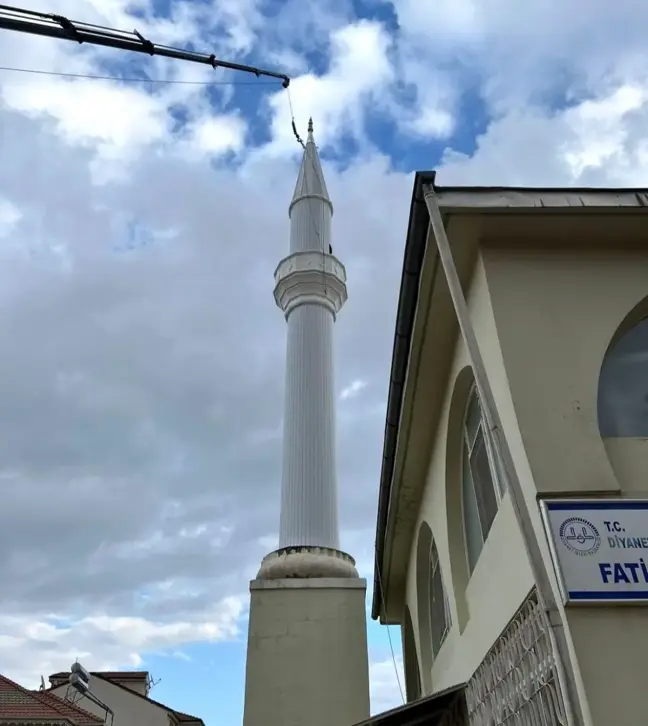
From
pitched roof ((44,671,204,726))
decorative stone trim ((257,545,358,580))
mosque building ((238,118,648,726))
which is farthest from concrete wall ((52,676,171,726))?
mosque building ((238,118,648,726))

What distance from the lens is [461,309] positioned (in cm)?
483

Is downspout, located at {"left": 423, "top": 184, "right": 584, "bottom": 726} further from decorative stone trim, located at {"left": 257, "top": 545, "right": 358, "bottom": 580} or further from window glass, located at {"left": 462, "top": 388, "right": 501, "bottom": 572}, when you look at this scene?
decorative stone trim, located at {"left": 257, "top": 545, "right": 358, "bottom": 580}

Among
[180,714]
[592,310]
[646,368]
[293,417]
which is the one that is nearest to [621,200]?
[592,310]

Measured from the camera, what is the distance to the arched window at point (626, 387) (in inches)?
193

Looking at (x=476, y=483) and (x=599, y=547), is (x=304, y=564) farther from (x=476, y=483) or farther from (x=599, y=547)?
(x=599, y=547)

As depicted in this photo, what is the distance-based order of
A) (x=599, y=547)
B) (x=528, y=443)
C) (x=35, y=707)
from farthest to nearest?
(x=35, y=707) → (x=528, y=443) → (x=599, y=547)

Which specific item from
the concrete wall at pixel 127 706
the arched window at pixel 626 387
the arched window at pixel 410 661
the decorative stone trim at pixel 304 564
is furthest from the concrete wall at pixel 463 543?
the concrete wall at pixel 127 706

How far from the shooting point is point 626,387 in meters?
Result: 5.07

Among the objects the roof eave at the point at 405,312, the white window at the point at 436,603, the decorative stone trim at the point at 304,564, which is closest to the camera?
the roof eave at the point at 405,312

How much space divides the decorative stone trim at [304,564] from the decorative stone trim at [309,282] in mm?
5978

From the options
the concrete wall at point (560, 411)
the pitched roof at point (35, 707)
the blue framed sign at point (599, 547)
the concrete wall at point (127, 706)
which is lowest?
the blue framed sign at point (599, 547)

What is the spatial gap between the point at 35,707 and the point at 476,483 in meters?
14.9

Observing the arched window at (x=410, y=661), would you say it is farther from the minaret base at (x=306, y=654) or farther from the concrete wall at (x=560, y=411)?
the concrete wall at (x=560, y=411)

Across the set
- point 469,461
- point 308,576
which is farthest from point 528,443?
point 308,576
